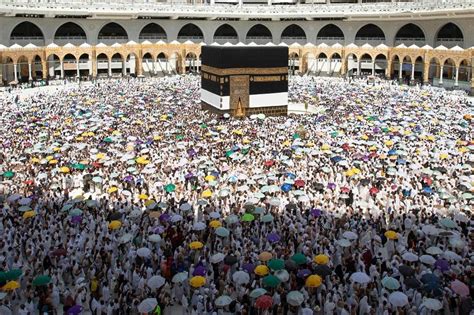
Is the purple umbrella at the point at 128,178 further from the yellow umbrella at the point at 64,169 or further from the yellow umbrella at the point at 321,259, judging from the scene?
the yellow umbrella at the point at 321,259

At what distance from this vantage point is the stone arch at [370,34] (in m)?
54.0

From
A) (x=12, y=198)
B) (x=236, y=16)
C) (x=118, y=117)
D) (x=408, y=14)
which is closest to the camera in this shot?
(x=12, y=198)

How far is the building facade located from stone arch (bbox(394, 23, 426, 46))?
11 centimetres

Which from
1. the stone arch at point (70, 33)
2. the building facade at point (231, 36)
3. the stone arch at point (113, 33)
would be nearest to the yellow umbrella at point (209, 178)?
the building facade at point (231, 36)

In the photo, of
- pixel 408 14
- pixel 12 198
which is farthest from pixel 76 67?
pixel 12 198

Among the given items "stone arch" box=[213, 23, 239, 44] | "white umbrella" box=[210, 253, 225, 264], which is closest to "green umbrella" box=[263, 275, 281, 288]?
"white umbrella" box=[210, 253, 225, 264]

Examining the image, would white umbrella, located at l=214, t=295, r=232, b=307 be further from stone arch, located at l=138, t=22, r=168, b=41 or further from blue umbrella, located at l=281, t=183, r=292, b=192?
stone arch, located at l=138, t=22, r=168, b=41

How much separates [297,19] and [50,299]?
53054mm

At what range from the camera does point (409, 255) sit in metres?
11.4

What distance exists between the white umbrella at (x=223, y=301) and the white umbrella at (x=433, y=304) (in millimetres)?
3952

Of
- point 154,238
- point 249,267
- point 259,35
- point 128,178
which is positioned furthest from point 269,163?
point 259,35

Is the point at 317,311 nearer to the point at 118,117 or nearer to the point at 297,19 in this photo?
the point at 118,117

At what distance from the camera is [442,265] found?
11.0 m

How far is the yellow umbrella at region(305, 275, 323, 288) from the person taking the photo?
10.2 metres
